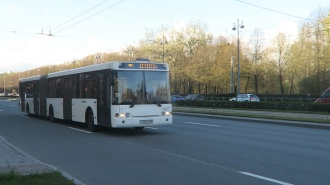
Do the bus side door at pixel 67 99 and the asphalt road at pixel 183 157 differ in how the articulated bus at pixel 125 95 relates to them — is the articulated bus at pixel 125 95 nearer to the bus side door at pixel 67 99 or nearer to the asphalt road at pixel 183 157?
the asphalt road at pixel 183 157

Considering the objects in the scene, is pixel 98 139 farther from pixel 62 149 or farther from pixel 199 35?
pixel 199 35

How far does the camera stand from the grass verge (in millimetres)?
6559

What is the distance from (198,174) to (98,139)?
262 inches

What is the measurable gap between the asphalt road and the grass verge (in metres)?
Answer: 0.63

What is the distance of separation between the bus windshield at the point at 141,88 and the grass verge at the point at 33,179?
7.23m

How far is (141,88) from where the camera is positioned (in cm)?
1465

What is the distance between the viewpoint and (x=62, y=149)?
11445mm

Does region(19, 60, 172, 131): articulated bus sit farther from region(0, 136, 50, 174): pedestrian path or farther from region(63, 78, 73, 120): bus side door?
region(0, 136, 50, 174): pedestrian path

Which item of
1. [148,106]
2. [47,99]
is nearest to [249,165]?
[148,106]

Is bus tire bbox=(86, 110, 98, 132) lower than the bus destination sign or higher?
lower

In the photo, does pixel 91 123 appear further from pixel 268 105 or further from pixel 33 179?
pixel 268 105

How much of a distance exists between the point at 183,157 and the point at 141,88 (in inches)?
210

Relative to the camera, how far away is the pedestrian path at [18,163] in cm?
765

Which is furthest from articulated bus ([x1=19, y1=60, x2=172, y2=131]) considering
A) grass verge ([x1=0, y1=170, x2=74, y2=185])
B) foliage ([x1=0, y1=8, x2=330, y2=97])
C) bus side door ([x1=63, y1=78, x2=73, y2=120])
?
foliage ([x1=0, y1=8, x2=330, y2=97])
